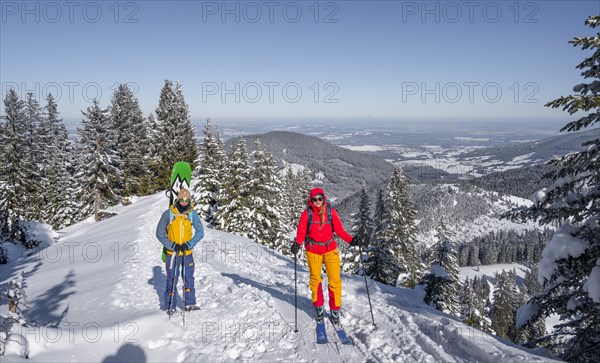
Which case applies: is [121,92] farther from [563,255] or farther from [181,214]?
[563,255]

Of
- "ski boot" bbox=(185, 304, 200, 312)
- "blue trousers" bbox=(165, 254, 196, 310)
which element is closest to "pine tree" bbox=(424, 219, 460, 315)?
"ski boot" bbox=(185, 304, 200, 312)

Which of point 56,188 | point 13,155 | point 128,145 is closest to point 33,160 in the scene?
point 13,155

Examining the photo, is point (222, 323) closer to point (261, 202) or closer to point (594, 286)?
point (594, 286)

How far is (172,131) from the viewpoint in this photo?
134 feet

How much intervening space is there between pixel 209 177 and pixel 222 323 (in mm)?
24332

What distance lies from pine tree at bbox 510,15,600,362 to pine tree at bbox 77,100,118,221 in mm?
34885

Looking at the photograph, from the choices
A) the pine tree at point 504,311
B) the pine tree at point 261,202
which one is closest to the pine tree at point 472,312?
the pine tree at point 504,311

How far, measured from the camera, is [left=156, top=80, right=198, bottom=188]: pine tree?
132 feet

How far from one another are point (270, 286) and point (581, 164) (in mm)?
8341

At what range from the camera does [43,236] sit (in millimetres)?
23250

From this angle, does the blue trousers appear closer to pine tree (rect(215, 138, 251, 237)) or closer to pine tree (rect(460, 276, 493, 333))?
pine tree (rect(460, 276, 493, 333))

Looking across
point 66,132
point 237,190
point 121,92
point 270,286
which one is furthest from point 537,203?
point 66,132

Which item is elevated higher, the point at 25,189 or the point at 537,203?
the point at 537,203

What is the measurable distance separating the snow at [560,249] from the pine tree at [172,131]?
1436 inches
